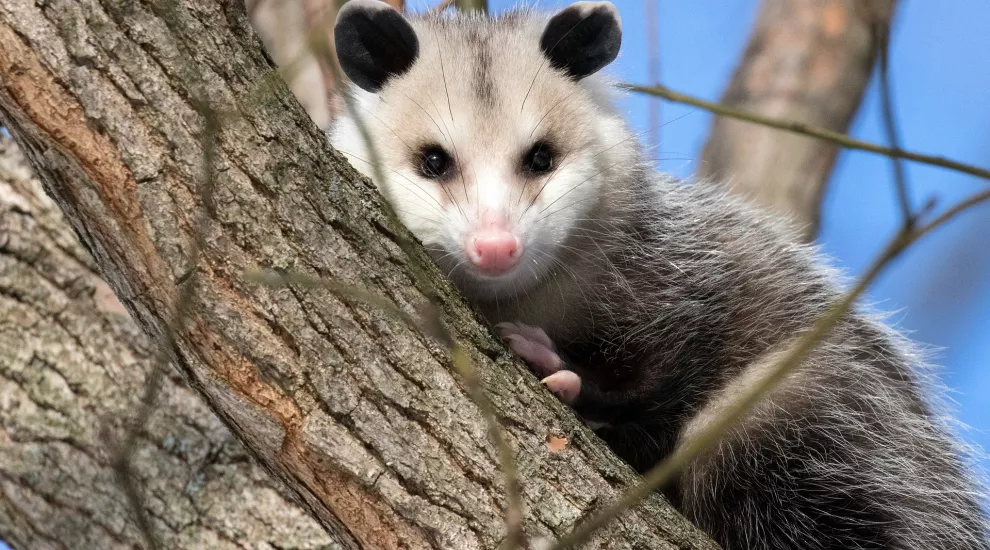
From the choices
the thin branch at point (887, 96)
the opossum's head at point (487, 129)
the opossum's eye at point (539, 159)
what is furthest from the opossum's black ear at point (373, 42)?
the thin branch at point (887, 96)

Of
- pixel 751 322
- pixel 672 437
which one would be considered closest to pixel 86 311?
pixel 672 437

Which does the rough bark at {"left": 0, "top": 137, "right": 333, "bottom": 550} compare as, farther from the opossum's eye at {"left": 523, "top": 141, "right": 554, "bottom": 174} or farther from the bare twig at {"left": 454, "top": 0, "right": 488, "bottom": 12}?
the bare twig at {"left": 454, "top": 0, "right": 488, "bottom": 12}

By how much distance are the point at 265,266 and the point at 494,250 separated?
48 cm

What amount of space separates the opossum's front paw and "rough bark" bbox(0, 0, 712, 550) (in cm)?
31

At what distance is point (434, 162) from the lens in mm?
2000

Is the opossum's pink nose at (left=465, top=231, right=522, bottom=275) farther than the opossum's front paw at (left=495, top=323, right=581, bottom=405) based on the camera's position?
No

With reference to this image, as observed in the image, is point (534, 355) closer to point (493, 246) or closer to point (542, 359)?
point (542, 359)

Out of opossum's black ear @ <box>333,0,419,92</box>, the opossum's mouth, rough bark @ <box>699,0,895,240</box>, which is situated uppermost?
rough bark @ <box>699,0,895,240</box>

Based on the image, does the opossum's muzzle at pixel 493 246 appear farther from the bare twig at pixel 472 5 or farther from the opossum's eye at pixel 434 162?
the bare twig at pixel 472 5

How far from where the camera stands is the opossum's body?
6.49 feet

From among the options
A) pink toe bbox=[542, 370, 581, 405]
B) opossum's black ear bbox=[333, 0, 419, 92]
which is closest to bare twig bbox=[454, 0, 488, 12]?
opossum's black ear bbox=[333, 0, 419, 92]

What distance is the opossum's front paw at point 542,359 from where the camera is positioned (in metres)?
1.86

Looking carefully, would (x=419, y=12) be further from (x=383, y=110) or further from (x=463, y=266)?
(x=463, y=266)

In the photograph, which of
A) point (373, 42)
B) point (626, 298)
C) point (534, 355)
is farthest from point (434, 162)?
point (626, 298)
